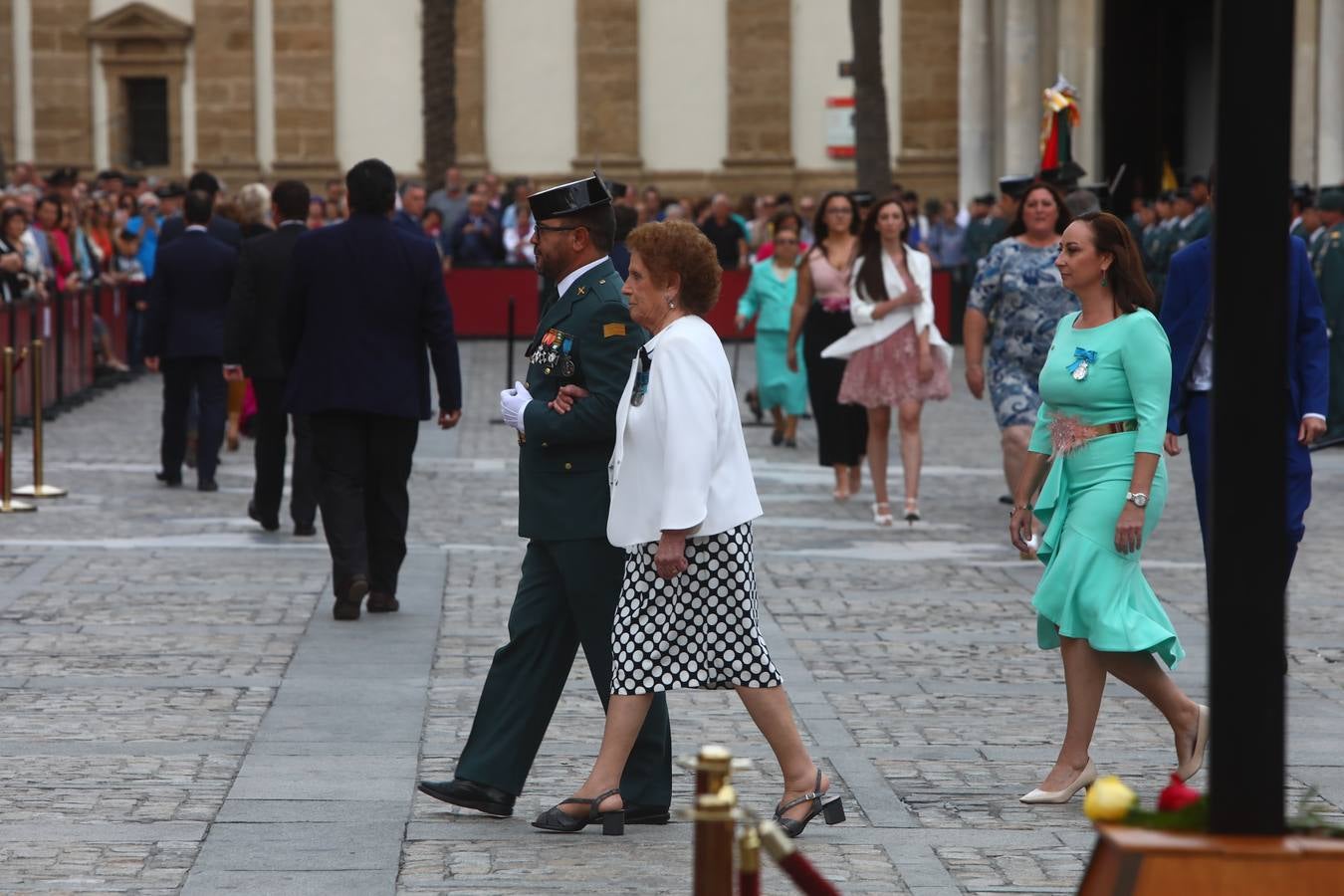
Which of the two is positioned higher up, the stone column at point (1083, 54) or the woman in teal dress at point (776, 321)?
the stone column at point (1083, 54)

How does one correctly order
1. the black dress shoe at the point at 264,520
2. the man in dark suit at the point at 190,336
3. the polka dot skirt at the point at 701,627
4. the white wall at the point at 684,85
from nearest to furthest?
the polka dot skirt at the point at 701,627 < the black dress shoe at the point at 264,520 < the man in dark suit at the point at 190,336 < the white wall at the point at 684,85

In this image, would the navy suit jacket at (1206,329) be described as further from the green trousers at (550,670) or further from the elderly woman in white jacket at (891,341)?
the elderly woman in white jacket at (891,341)

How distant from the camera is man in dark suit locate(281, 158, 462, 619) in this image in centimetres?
1012

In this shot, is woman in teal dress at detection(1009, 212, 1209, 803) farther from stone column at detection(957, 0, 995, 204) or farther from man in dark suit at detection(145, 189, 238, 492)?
stone column at detection(957, 0, 995, 204)

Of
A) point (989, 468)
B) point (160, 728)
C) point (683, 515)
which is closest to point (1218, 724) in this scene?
point (683, 515)

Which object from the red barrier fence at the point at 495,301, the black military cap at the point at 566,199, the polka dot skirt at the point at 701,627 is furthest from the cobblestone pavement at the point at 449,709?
the red barrier fence at the point at 495,301

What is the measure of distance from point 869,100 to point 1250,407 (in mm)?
29658

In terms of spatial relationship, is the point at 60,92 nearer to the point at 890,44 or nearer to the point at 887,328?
the point at 890,44

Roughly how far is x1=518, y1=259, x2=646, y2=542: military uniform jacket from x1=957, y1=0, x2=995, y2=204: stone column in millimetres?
36239

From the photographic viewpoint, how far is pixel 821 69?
45781mm

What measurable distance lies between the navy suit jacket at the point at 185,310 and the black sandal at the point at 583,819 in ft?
31.5

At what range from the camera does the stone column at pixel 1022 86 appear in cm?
3838

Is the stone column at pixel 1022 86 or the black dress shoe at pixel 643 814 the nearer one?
the black dress shoe at pixel 643 814

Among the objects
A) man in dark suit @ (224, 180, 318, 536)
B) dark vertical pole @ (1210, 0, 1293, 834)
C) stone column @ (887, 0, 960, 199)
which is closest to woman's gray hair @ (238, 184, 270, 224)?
man in dark suit @ (224, 180, 318, 536)
